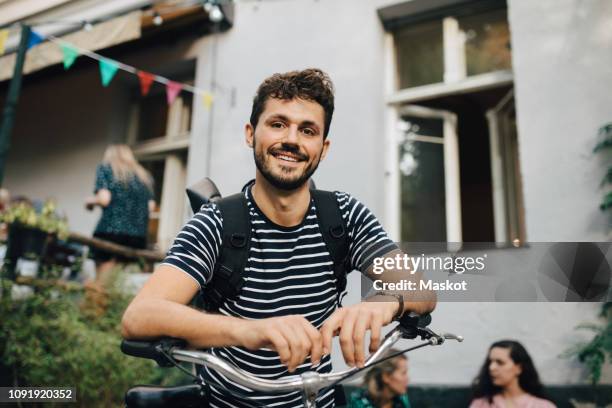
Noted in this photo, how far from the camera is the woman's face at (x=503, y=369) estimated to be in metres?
3.02

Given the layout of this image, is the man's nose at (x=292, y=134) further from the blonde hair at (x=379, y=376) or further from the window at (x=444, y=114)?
the window at (x=444, y=114)

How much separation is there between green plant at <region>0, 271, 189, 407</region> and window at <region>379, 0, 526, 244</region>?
230 centimetres

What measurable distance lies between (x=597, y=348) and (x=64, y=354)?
10.9 ft

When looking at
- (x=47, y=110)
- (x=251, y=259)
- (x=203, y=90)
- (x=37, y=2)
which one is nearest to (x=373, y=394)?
(x=251, y=259)

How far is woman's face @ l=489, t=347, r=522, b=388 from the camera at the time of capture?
9.90ft

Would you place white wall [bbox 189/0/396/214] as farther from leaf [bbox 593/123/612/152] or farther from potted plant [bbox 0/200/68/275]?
leaf [bbox 593/123/612/152]

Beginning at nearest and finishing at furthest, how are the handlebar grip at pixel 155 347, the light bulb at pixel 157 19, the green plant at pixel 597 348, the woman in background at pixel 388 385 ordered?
the handlebar grip at pixel 155 347 < the green plant at pixel 597 348 < the woman in background at pixel 388 385 < the light bulb at pixel 157 19

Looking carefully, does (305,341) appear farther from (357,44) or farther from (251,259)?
(357,44)

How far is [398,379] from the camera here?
3.30 m

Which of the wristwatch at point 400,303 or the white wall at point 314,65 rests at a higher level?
the white wall at point 314,65

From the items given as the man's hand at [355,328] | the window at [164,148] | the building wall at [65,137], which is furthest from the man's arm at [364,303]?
the building wall at [65,137]

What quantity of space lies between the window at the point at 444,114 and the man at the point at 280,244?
271 cm

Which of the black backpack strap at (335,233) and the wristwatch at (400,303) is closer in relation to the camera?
the wristwatch at (400,303)

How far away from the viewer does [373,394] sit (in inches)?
129
